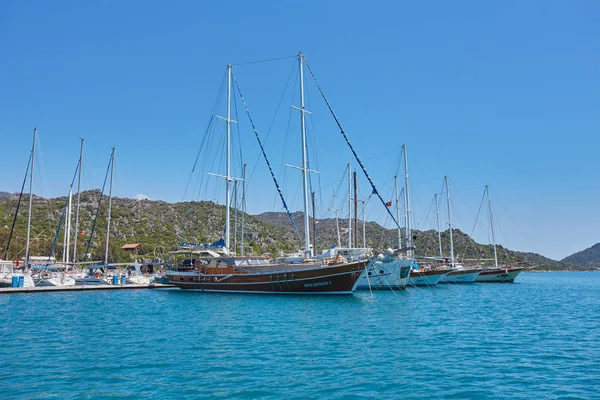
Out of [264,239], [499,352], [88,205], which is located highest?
[88,205]

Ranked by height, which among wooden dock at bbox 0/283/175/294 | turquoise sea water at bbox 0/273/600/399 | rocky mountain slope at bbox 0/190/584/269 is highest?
rocky mountain slope at bbox 0/190/584/269

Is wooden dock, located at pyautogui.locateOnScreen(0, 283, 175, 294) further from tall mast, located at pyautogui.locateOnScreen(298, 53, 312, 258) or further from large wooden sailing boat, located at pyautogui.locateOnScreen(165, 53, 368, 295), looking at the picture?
tall mast, located at pyautogui.locateOnScreen(298, 53, 312, 258)

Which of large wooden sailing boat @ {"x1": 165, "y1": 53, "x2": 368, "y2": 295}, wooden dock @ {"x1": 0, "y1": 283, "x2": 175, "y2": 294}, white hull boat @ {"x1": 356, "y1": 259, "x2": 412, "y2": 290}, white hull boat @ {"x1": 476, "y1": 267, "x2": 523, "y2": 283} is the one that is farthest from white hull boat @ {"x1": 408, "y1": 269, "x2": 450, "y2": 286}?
wooden dock @ {"x1": 0, "y1": 283, "x2": 175, "y2": 294}

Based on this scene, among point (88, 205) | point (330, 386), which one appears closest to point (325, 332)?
point (330, 386)

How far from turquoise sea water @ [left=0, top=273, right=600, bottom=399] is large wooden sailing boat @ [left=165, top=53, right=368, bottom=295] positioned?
26.4ft

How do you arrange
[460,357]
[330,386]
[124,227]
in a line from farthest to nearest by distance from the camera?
[124,227] → [460,357] → [330,386]

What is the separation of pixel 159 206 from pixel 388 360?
129483 mm

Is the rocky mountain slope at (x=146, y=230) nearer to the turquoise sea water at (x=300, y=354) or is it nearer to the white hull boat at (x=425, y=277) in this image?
the white hull boat at (x=425, y=277)

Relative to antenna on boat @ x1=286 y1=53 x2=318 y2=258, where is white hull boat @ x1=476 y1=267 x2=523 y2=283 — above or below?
below

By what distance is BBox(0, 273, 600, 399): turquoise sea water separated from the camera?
11.7m

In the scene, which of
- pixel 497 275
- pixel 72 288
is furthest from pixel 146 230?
pixel 497 275

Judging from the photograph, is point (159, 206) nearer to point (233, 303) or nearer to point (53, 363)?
point (233, 303)

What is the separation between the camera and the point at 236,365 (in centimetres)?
1422

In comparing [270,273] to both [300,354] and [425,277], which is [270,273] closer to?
[300,354]
